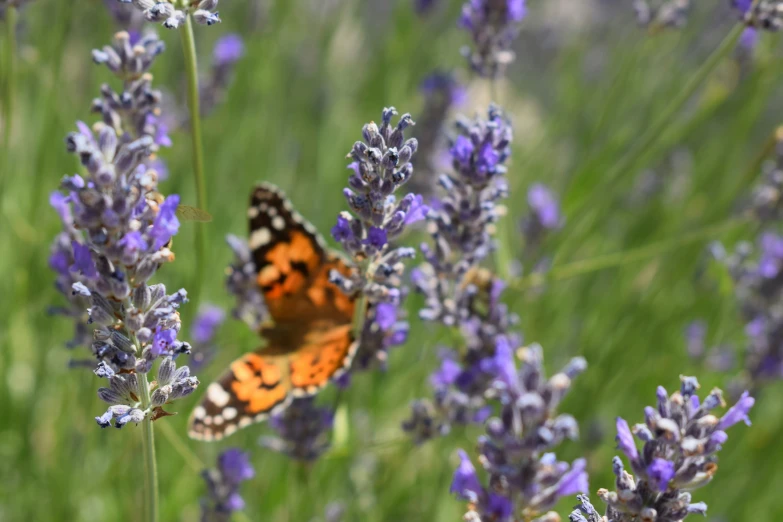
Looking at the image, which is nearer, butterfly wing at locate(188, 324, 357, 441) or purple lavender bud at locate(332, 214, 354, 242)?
purple lavender bud at locate(332, 214, 354, 242)

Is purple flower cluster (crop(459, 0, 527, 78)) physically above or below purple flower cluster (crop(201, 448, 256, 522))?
above

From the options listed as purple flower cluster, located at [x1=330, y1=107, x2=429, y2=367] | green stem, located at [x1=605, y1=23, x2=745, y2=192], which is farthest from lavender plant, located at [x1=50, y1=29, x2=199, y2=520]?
green stem, located at [x1=605, y1=23, x2=745, y2=192]

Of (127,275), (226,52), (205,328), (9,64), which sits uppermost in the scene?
(226,52)

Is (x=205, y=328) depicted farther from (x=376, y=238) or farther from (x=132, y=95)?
(x=376, y=238)

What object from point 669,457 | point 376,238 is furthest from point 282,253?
point 669,457

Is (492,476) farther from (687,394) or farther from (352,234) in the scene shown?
(352,234)

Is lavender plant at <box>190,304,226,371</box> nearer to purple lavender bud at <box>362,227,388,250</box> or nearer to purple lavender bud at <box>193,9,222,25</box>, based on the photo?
purple lavender bud at <box>362,227,388,250</box>
